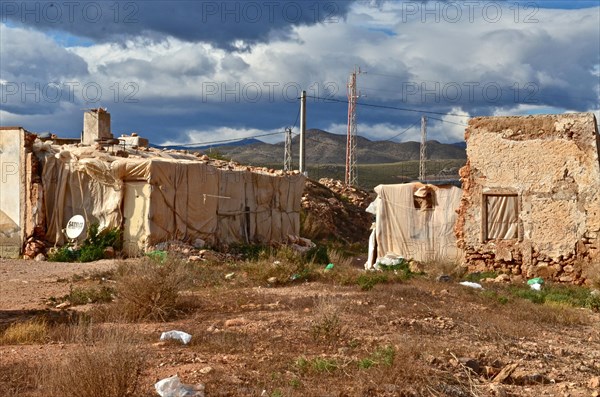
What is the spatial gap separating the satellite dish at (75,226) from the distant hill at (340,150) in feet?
266

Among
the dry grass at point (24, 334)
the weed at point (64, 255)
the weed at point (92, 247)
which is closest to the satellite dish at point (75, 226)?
the weed at point (92, 247)

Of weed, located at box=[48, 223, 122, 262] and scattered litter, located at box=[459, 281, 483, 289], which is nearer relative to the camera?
scattered litter, located at box=[459, 281, 483, 289]

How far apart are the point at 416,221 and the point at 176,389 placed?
12.8m

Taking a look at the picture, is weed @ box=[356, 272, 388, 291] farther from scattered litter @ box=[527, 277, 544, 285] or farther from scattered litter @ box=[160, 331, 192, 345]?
scattered litter @ box=[160, 331, 192, 345]

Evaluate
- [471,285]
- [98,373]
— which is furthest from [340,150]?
[98,373]

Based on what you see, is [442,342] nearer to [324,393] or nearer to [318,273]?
[324,393]

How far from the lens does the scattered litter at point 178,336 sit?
8300mm

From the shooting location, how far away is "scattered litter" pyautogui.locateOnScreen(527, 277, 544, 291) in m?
14.9

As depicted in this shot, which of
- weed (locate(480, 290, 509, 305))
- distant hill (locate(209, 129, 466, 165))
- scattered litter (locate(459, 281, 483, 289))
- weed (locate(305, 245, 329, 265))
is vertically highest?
distant hill (locate(209, 129, 466, 165))

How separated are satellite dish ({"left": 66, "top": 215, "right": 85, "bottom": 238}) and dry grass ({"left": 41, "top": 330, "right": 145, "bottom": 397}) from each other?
12.6 m

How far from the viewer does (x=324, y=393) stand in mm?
6176

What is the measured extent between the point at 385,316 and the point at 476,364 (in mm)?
2587

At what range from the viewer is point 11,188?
1864 cm

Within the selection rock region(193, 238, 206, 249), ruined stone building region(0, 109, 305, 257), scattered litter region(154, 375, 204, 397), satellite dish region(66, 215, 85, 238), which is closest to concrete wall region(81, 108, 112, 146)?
ruined stone building region(0, 109, 305, 257)
